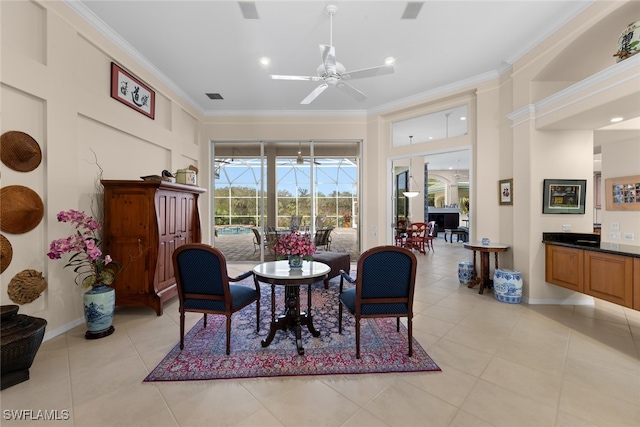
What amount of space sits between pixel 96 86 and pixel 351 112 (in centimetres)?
470

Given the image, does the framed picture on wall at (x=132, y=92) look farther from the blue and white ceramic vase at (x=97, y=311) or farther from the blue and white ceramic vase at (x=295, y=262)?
the blue and white ceramic vase at (x=295, y=262)

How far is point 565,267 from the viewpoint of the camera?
134 inches

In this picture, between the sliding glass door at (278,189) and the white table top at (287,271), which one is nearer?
the white table top at (287,271)

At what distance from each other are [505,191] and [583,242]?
1.18m

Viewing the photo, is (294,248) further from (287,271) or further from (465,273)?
(465,273)

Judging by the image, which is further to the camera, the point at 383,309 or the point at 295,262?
the point at 295,262

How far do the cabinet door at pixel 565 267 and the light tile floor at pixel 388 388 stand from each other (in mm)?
574

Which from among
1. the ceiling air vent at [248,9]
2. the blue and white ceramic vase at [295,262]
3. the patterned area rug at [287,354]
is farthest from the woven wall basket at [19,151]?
the blue and white ceramic vase at [295,262]

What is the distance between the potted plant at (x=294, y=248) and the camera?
272cm

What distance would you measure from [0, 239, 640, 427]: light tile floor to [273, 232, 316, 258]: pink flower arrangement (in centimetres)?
113

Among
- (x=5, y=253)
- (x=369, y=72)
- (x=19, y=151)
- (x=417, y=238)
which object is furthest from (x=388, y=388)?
(x=417, y=238)

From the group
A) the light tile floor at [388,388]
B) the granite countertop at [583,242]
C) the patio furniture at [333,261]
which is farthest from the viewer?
the patio furniture at [333,261]

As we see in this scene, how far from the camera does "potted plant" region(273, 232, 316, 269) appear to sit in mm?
2717

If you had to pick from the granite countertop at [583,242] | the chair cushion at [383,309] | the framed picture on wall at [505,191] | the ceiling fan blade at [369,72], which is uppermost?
the ceiling fan blade at [369,72]
